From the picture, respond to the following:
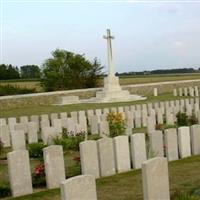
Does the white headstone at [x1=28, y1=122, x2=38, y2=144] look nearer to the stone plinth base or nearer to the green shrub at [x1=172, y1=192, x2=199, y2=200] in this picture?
the green shrub at [x1=172, y1=192, x2=199, y2=200]

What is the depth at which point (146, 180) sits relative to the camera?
14.3 ft

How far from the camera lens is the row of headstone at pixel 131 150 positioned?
6500mm

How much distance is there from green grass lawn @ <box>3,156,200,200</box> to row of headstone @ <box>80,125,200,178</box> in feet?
0.65

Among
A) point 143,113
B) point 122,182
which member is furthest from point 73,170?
point 143,113

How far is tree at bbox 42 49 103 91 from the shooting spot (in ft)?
118

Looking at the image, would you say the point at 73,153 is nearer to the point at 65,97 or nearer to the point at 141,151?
the point at 141,151

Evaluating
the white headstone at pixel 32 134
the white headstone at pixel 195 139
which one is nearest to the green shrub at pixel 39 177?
the white headstone at pixel 195 139

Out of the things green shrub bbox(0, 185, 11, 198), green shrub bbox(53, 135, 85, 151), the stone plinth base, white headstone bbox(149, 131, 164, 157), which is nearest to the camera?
green shrub bbox(0, 185, 11, 198)

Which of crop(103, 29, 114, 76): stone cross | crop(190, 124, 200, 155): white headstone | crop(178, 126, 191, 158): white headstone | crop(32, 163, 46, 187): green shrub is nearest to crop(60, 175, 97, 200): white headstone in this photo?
crop(32, 163, 46, 187): green shrub

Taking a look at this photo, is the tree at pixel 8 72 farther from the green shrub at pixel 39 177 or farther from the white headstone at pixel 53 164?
the white headstone at pixel 53 164

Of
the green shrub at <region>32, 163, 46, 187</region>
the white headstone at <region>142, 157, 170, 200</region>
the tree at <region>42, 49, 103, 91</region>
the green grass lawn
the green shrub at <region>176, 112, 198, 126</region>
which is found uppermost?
the tree at <region>42, 49, 103, 91</region>

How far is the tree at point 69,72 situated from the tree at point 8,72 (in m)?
16.1

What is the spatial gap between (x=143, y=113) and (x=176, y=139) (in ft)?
18.0

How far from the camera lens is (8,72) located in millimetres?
56781
